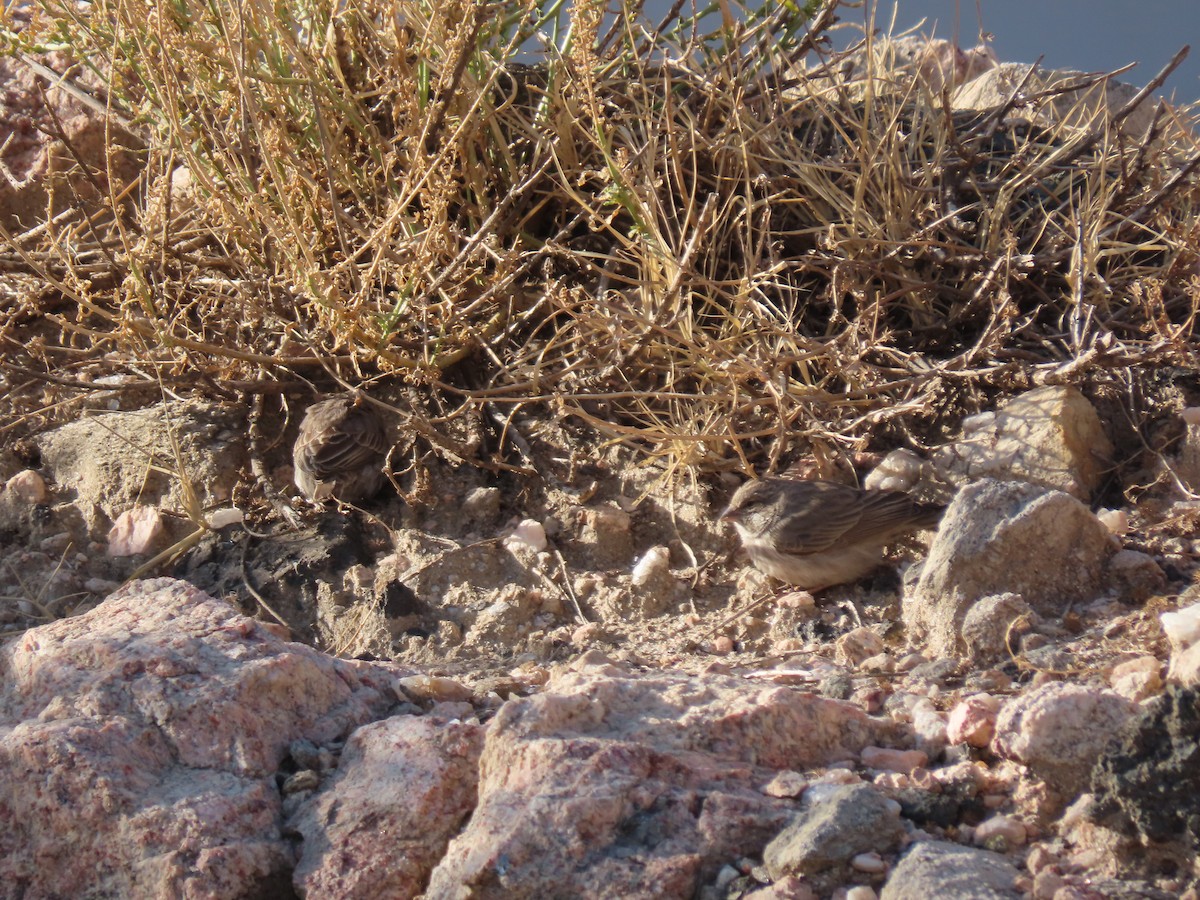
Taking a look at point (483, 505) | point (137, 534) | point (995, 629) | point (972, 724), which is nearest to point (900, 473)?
point (995, 629)

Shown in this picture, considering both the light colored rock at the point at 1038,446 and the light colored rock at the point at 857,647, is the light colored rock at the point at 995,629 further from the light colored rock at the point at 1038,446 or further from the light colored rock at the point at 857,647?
the light colored rock at the point at 1038,446

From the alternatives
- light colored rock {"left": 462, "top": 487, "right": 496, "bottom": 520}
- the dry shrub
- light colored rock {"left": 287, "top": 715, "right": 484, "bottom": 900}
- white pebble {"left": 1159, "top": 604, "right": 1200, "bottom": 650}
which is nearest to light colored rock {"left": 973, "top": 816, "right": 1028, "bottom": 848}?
white pebble {"left": 1159, "top": 604, "right": 1200, "bottom": 650}

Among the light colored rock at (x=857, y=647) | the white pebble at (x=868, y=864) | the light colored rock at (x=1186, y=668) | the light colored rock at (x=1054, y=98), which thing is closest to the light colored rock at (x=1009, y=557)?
the light colored rock at (x=857, y=647)

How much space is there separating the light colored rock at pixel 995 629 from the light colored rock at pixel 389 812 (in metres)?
1.52

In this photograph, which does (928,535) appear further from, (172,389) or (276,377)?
(172,389)

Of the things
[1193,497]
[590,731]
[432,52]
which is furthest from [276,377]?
[1193,497]

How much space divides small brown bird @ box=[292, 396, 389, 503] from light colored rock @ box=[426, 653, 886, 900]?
2.42 metres

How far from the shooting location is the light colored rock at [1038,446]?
15.2 feet

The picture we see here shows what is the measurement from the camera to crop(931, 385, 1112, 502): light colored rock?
15.2ft

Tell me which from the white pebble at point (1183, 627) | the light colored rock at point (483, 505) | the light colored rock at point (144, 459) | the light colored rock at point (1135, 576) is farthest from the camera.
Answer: the light colored rock at point (144, 459)

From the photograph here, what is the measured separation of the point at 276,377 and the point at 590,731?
333 cm

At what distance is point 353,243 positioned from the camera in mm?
5344

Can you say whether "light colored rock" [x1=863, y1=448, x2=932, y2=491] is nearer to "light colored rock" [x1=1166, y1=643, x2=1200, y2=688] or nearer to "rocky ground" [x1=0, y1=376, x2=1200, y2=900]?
"rocky ground" [x1=0, y1=376, x2=1200, y2=900]

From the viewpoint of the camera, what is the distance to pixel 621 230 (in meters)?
5.71
